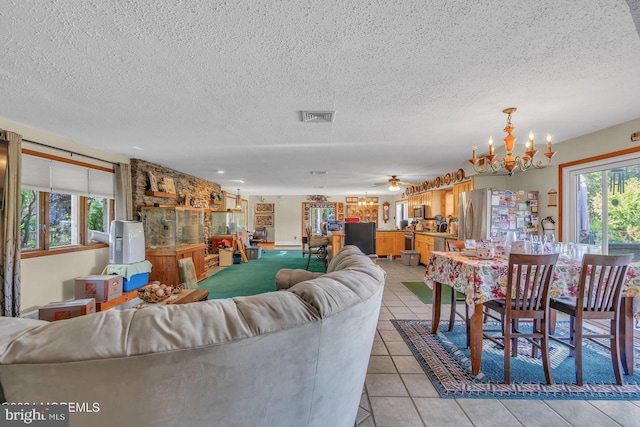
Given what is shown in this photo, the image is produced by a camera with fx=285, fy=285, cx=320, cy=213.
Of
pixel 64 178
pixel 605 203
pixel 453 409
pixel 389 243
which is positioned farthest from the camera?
pixel 389 243

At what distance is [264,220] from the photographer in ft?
42.1

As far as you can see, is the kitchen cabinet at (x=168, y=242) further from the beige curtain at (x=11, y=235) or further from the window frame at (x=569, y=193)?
the window frame at (x=569, y=193)

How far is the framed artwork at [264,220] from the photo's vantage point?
12.8m

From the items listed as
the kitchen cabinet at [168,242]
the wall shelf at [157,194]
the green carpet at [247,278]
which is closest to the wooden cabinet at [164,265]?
the kitchen cabinet at [168,242]

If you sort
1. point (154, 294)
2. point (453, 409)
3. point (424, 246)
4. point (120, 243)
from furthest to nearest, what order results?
point (424, 246), point (120, 243), point (154, 294), point (453, 409)

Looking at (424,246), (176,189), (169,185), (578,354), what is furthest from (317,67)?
(424,246)

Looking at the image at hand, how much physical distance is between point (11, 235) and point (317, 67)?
3523 mm

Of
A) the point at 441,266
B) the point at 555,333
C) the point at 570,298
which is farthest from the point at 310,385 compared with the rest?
the point at 555,333

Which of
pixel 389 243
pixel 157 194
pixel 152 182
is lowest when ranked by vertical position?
pixel 389 243

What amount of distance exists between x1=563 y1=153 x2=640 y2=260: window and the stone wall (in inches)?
258

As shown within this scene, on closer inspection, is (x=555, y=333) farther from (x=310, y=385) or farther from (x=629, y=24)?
(x=310, y=385)

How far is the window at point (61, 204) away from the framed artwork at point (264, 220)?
8.16 metres

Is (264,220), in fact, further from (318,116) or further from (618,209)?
(618,209)

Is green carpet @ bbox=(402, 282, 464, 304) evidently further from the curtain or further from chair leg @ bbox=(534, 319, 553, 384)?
the curtain
